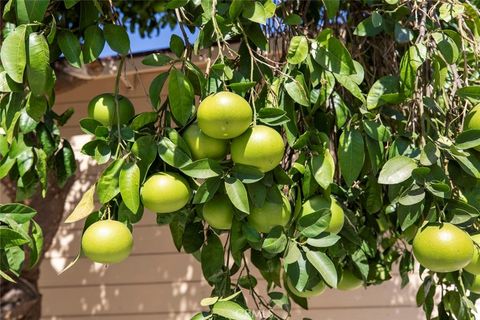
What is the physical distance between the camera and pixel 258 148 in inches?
49.3

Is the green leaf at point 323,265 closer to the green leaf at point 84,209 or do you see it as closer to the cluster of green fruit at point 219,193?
the cluster of green fruit at point 219,193

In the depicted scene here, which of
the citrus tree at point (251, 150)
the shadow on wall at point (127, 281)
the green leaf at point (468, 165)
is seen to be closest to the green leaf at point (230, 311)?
the citrus tree at point (251, 150)

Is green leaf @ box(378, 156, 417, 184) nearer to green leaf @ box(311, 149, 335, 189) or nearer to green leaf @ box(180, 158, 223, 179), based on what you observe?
green leaf @ box(311, 149, 335, 189)

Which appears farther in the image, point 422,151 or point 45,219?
point 45,219

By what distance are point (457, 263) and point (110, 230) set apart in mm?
784

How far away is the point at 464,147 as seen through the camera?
1.34m

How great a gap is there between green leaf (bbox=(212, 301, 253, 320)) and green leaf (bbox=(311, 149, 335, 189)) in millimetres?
349

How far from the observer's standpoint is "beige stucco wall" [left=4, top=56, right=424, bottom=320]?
3.79 meters

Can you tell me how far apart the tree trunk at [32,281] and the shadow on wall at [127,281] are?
65 centimetres

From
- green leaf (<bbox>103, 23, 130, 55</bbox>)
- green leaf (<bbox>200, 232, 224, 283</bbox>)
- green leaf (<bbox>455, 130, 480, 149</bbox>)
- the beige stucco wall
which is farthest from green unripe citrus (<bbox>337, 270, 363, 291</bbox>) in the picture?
the beige stucco wall

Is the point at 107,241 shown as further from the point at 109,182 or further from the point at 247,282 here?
the point at 247,282

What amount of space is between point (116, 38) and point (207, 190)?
525mm

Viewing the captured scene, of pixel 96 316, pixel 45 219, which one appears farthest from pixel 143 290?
pixel 45 219

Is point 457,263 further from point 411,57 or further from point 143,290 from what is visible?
point 143,290
